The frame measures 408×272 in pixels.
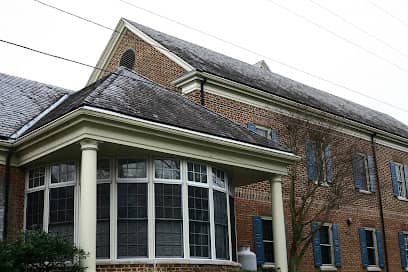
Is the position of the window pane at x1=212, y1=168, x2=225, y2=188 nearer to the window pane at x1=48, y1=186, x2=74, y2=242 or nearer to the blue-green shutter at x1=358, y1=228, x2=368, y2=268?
the window pane at x1=48, y1=186, x2=74, y2=242

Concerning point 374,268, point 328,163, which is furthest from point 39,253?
point 374,268

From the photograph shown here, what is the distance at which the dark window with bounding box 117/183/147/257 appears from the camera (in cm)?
1176

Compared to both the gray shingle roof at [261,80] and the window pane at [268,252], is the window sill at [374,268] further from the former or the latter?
the window pane at [268,252]

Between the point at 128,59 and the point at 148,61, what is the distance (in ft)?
4.63

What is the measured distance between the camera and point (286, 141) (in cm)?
1931

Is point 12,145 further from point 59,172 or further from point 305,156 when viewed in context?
point 305,156

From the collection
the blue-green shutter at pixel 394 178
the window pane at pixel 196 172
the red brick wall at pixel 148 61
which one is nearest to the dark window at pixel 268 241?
the red brick wall at pixel 148 61

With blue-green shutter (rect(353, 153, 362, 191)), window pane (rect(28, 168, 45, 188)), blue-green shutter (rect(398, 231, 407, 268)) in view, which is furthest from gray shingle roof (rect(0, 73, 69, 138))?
blue-green shutter (rect(398, 231, 407, 268))

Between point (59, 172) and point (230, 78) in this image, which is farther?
point (230, 78)

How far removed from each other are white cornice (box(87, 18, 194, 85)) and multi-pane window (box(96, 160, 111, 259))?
6.36 metres

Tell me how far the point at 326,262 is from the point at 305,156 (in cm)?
402

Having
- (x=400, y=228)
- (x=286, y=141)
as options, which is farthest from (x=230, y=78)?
(x=400, y=228)

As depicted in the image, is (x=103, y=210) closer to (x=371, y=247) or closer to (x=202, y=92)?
(x=202, y=92)

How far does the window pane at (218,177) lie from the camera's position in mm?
13430
